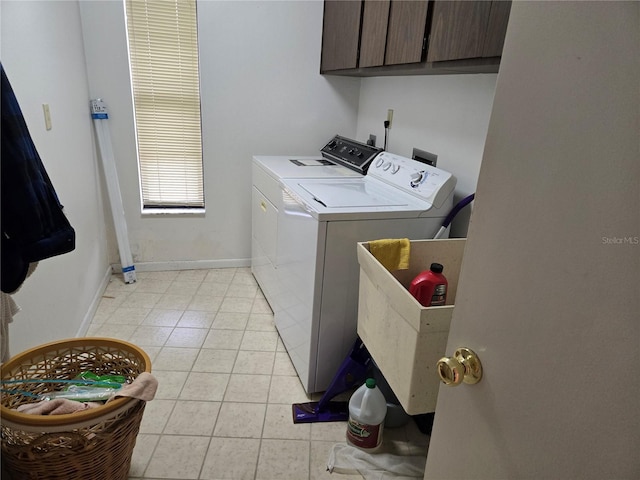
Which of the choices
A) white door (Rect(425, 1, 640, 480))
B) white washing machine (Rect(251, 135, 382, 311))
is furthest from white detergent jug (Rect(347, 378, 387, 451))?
white door (Rect(425, 1, 640, 480))

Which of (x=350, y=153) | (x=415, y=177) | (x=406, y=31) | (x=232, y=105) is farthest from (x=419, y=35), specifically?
(x=232, y=105)

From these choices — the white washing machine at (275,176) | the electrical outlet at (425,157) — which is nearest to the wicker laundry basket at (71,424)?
the white washing machine at (275,176)

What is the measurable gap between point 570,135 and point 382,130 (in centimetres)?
221

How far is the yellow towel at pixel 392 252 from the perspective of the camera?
1.39 m

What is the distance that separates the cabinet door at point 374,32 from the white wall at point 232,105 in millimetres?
844

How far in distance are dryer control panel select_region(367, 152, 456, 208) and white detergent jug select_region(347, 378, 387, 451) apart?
848mm

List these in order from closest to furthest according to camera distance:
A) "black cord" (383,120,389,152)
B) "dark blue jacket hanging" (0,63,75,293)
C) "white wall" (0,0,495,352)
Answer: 1. "dark blue jacket hanging" (0,63,75,293)
2. "white wall" (0,0,495,352)
3. "black cord" (383,120,389,152)

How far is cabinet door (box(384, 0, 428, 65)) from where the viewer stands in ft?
5.08

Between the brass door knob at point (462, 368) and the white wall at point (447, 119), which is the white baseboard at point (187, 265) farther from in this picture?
the brass door knob at point (462, 368)

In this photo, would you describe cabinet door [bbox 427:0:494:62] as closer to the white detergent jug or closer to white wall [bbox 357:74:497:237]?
white wall [bbox 357:74:497:237]

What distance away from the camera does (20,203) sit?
0.96 metres

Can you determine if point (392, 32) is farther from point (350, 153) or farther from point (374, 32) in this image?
point (350, 153)

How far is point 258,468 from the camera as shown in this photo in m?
1.50

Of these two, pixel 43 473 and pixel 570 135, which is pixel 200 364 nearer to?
pixel 43 473
